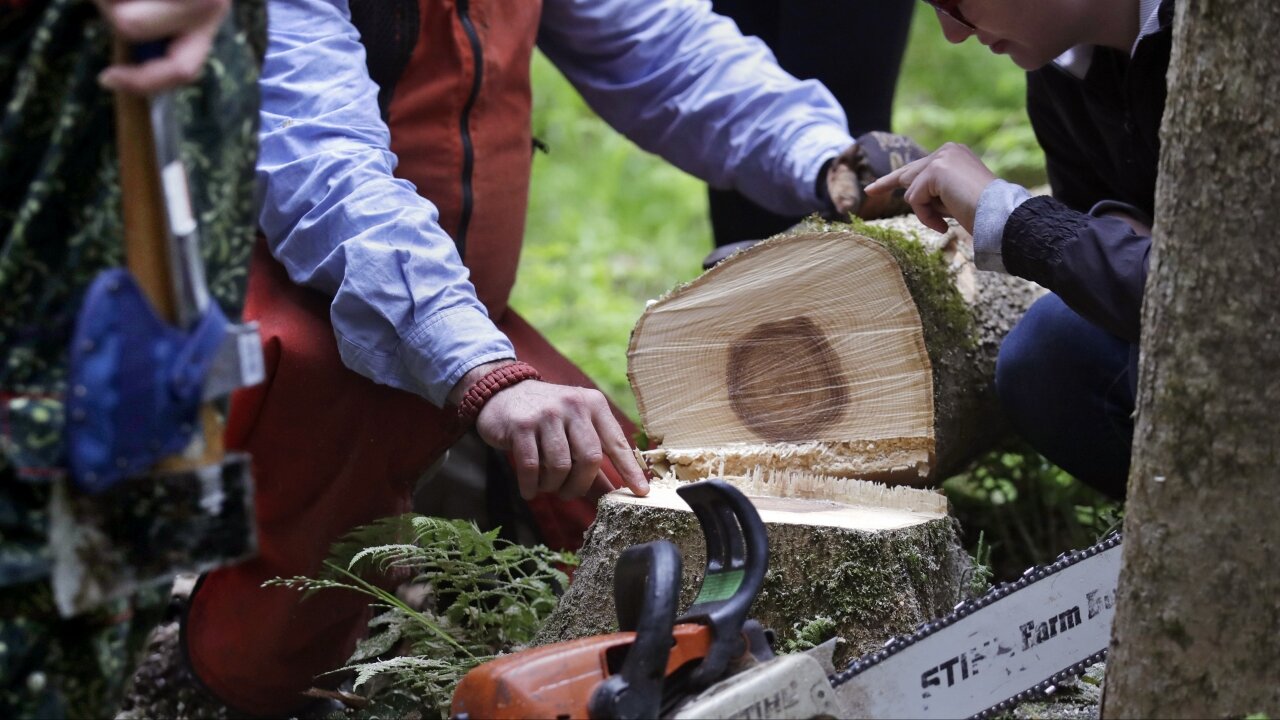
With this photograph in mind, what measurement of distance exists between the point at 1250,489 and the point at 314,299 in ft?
5.53

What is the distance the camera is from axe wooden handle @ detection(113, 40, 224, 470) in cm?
124

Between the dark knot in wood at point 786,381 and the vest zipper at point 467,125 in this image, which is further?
the vest zipper at point 467,125

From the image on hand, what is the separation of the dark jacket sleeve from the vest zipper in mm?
1095

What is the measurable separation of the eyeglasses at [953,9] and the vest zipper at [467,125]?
3.03ft

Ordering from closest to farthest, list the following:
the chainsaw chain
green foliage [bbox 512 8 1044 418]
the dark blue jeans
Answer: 1. the chainsaw chain
2. the dark blue jeans
3. green foliage [bbox 512 8 1044 418]

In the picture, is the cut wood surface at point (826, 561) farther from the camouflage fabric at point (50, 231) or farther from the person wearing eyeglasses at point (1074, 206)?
the camouflage fabric at point (50, 231)

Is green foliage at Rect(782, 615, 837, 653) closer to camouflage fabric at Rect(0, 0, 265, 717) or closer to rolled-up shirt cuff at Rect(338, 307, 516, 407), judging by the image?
rolled-up shirt cuff at Rect(338, 307, 516, 407)

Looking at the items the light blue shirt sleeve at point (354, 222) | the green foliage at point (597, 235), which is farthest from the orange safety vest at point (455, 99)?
the green foliage at point (597, 235)

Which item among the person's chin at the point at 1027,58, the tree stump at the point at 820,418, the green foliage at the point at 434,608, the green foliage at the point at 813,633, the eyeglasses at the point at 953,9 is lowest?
the green foliage at the point at 434,608

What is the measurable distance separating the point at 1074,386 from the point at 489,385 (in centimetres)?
121

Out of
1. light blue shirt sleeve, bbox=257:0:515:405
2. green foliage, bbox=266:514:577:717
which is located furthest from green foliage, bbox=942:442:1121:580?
light blue shirt sleeve, bbox=257:0:515:405

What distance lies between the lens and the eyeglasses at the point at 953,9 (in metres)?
2.10

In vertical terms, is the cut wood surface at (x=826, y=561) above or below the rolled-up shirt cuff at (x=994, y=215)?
below

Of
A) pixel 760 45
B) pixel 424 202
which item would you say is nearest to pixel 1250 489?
pixel 424 202
